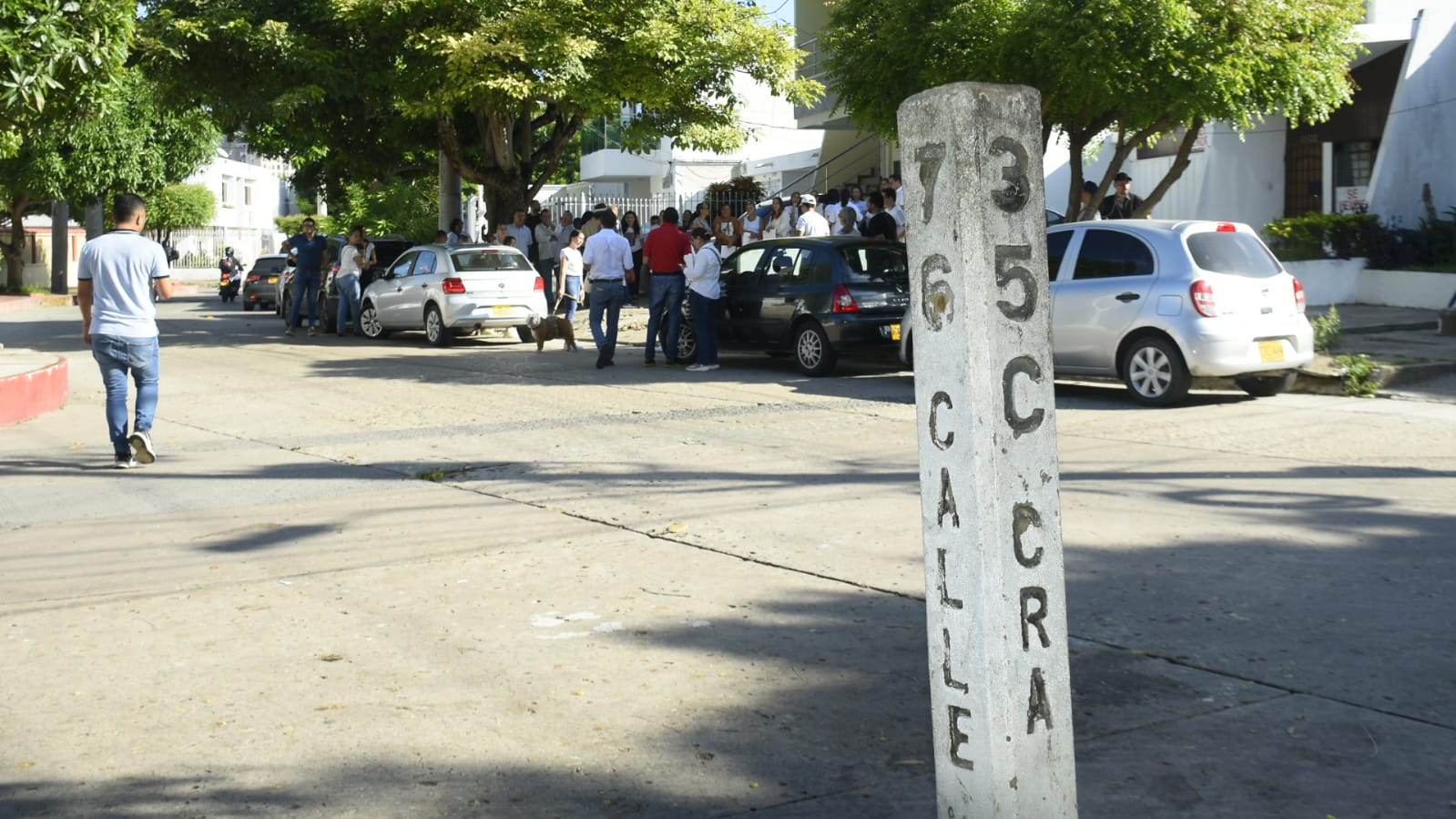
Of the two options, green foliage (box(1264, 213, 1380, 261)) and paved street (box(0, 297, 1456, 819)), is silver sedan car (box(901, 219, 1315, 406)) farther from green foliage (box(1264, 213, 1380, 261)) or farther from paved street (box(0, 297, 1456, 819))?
green foliage (box(1264, 213, 1380, 261))

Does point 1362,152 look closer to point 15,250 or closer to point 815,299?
point 815,299

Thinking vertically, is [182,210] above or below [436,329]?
above

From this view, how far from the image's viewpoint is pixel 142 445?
10477 millimetres

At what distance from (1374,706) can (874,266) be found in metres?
11.3

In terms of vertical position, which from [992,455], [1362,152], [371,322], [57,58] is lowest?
[992,455]

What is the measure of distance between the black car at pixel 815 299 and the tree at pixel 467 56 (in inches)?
263

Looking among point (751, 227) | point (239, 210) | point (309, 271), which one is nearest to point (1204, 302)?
point (751, 227)

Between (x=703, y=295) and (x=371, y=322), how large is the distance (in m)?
8.97

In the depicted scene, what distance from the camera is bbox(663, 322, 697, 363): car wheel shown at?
17.3 metres

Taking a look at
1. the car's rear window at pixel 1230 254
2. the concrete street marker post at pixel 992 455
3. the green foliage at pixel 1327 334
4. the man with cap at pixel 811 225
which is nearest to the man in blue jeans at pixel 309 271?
the man with cap at pixel 811 225

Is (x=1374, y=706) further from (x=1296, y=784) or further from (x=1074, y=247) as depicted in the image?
(x=1074, y=247)

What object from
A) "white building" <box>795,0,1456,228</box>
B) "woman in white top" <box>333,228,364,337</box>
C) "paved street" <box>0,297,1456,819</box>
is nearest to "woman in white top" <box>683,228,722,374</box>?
"paved street" <box>0,297,1456,819</box>

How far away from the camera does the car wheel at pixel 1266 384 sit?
13336 mm

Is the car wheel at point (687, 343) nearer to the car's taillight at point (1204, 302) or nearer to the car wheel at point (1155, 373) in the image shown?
A: the car wheel at point (1155, 373)
